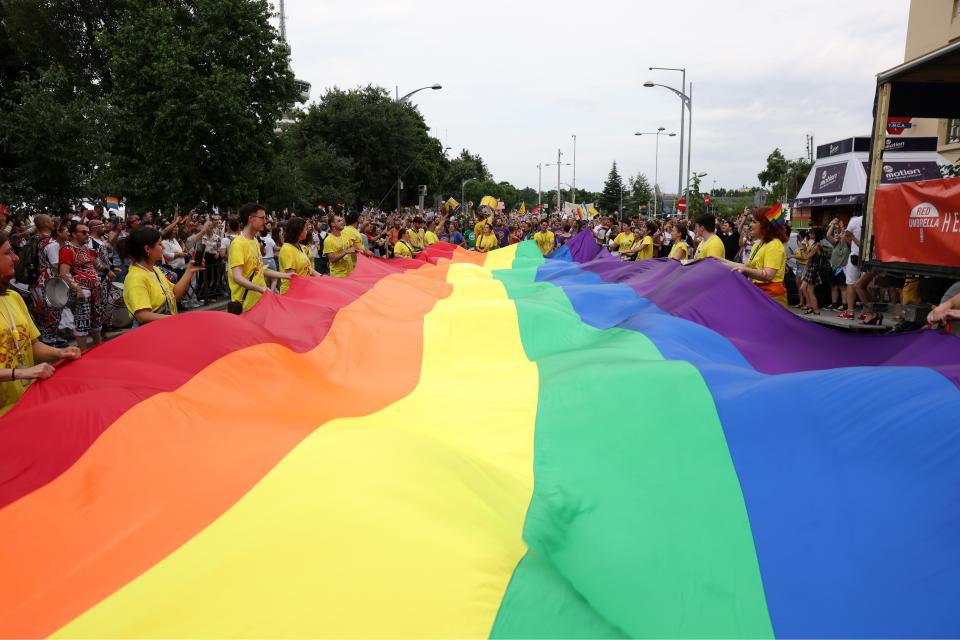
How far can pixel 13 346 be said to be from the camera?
3.60 m

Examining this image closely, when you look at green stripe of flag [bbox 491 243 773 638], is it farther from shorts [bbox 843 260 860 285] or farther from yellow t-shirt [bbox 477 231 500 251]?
yellow t-shirt [bbox 477 231 500 251]

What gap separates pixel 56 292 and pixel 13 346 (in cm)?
433

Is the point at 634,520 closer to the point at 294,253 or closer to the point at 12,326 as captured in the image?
the point at 12,326

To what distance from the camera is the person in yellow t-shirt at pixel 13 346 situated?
133 inches

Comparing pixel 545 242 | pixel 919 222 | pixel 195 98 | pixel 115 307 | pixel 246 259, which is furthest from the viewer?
pixel 195 98

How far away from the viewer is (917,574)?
2.30m

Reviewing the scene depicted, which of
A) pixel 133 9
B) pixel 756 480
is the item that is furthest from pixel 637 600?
pixel 133 9

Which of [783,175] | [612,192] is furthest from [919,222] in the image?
[612,192]

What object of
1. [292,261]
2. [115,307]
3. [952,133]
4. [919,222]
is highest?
[952,133]

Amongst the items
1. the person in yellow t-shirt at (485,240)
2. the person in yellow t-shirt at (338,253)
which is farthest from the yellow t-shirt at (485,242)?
the person in yellow t-shirt at (338,253)

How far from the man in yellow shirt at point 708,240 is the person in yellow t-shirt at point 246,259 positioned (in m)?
4.76

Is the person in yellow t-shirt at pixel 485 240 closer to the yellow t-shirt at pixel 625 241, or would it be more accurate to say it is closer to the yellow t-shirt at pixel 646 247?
the yellow t-shirt at pixel 625 241

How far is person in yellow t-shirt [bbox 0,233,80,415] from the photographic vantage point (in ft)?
11.1

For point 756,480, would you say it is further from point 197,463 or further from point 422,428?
point 197,463
